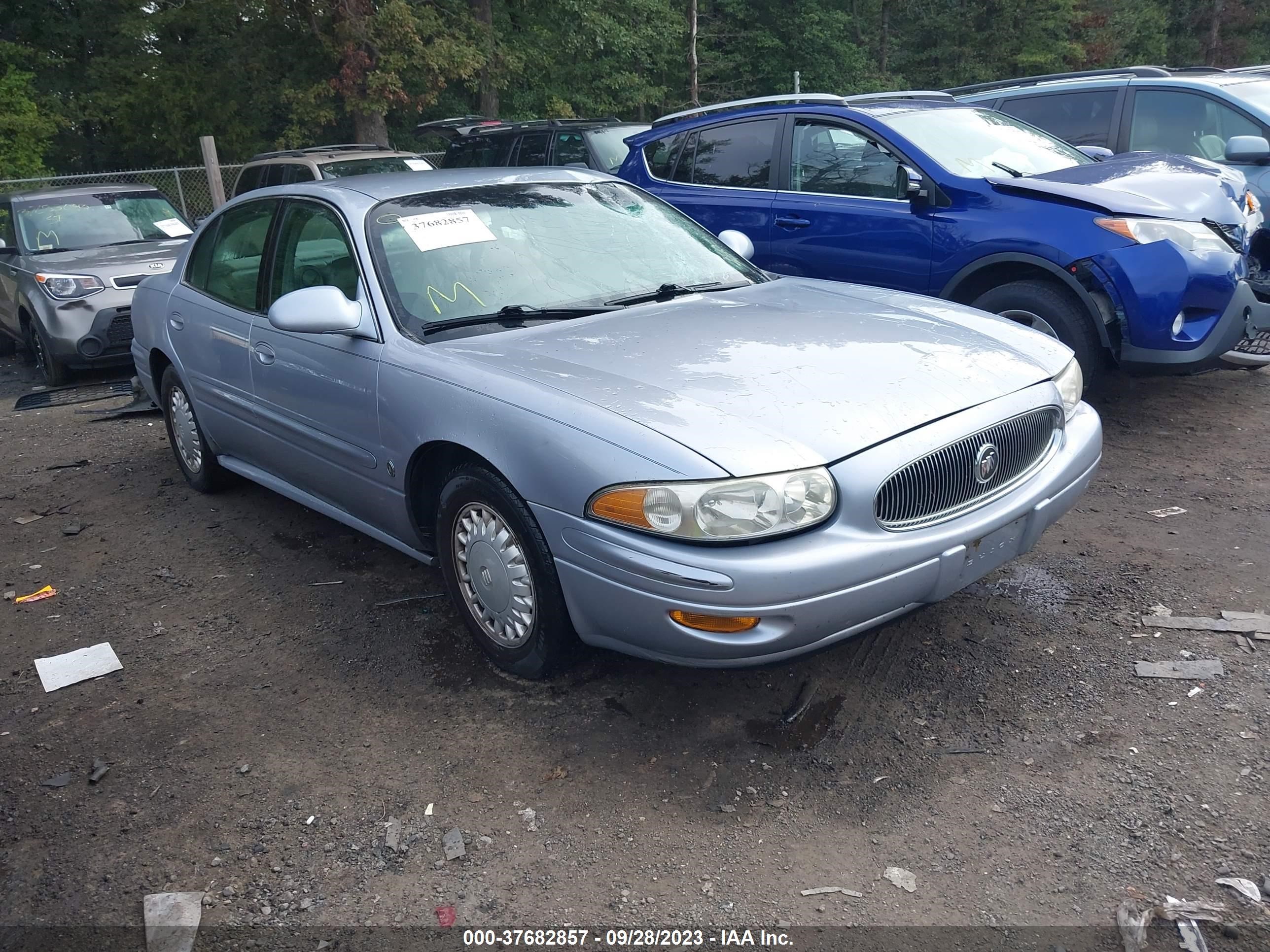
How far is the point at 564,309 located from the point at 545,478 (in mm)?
1065

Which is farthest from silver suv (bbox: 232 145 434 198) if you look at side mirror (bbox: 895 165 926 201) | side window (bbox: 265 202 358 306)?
side window (bbox: 265 202 358 306)

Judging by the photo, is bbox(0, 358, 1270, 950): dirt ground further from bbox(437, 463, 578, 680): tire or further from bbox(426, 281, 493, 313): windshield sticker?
bbox(426, 281, 493, 313): windshield sticker

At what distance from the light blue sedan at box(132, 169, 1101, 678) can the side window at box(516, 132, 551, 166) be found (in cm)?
668

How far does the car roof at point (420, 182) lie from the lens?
4.33 meters

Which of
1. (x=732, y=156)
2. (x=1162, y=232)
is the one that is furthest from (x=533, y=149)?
(x=1162, y=232)

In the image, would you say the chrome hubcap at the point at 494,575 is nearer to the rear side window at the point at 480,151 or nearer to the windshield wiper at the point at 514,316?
the windshield wiper at the point at 514,316

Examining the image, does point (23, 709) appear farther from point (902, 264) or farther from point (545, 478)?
point (902, 264)

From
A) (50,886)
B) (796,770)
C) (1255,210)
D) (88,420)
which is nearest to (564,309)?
(796,770)

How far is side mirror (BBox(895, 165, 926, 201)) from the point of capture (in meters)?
5.97

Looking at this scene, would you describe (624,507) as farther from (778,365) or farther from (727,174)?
(727,174)

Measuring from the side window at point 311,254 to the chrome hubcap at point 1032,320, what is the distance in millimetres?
3424

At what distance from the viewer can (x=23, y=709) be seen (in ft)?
12.2

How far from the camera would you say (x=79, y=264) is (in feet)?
29.7

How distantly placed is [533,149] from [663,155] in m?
4.20
